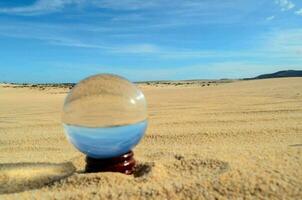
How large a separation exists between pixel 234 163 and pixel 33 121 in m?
4.92

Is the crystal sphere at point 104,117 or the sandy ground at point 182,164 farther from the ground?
the crystal sphere at point 104,117

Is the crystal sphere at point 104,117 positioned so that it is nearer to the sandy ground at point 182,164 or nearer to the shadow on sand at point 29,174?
the sandy ground at point 182,164

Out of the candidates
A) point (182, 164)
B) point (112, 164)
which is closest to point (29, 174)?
point (112, 164)

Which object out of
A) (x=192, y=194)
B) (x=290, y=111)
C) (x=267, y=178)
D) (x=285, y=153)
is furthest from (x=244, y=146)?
(x=290, y=111)

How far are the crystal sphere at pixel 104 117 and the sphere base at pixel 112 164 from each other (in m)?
0.04

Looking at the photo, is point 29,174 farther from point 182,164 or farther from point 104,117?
point 182,164

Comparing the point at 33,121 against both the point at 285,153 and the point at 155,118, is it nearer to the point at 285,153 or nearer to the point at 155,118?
the point at 155,118

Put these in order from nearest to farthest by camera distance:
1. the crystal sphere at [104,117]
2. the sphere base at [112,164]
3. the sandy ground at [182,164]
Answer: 1. the sandy ground at [182,164]
2. the crystal sphere at [104,117]
3. the sphere base at [112,164]

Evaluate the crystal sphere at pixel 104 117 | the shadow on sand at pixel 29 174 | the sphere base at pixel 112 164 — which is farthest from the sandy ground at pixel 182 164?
the crystal sphere at pixel 104 117

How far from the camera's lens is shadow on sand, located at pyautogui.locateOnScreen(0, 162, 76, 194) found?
323 centimetres

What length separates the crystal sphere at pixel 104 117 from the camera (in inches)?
124

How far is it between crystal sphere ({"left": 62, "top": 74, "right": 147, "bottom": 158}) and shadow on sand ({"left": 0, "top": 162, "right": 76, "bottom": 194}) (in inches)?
14.5

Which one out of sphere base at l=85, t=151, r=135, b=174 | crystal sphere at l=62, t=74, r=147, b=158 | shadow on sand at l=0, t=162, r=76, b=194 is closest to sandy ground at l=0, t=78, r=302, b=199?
shadow on sand at l=0, t=162, r=76, b=194

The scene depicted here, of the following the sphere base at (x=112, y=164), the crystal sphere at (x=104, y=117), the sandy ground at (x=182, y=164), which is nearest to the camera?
the sandy ground at (x=182, y=164)
